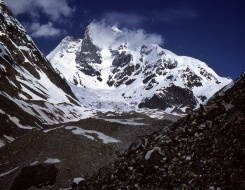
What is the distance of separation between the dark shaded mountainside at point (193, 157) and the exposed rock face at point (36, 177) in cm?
1920

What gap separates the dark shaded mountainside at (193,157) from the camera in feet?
50.8

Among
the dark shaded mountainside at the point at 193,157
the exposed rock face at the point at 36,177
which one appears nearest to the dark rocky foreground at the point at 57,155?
the exposed rock face at the point at 36,177

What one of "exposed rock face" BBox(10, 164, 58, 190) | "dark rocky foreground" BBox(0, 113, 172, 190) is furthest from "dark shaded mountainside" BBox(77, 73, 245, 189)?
"dark rocky foreground" BBox(0, 113, 172, 190)

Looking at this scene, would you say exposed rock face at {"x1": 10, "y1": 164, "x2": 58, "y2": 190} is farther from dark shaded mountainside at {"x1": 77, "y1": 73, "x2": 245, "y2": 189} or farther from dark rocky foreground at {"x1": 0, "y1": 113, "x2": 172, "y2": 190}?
dark shaded mountainside at {"x1": 77, "y1": 73, "x2": 245, "y2": 189}

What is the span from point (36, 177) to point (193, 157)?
27.4 metres

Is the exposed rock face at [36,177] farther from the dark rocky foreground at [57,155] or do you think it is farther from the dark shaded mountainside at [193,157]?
the dark shaded mountainside at [193,157]

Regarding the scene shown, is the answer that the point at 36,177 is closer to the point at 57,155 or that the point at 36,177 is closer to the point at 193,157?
the point at 57,155

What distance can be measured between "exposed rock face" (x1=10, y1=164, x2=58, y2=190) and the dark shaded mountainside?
756 inches

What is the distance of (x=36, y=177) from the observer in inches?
1599

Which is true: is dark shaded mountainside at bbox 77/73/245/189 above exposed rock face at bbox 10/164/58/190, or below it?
above

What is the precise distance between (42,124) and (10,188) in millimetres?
72842

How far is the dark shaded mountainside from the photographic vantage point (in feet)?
50.8

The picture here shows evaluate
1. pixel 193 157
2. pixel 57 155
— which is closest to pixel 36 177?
pixel 57 155

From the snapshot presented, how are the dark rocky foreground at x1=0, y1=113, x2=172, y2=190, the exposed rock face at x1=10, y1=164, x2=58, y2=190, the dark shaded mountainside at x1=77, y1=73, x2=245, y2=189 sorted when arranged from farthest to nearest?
the dark rocky foreground at x1=0, y1=113, x2=172, y2=190, the exposed rock face at x1=10, y1=164, x2=58, y2=190, the dark shaded mountainside at x1=77, y1=73, x2=245, y2=189
